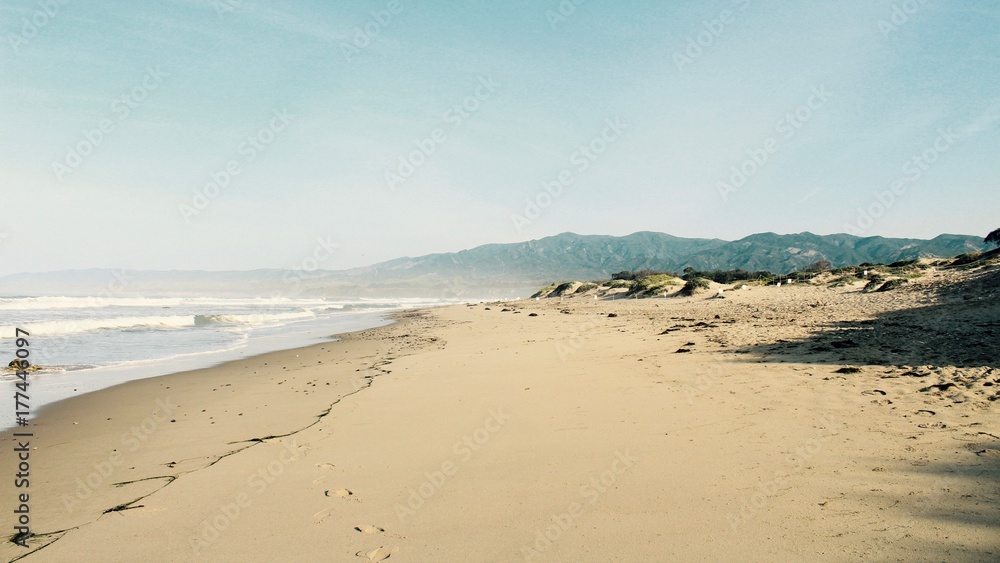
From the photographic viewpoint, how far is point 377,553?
2949 millimetres

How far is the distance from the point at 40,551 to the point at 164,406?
489 cm

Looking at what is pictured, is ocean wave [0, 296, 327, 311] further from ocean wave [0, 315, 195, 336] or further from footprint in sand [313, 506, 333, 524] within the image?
footprint in sand [313, 506, 333, 524]

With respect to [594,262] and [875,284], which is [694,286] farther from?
[594,262]

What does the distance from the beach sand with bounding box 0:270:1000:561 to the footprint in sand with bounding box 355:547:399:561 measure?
12mm

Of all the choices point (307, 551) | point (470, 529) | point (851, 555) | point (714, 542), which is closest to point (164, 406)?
point (307, 551)

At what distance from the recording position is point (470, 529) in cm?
320

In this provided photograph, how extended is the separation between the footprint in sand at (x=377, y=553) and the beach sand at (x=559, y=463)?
12 mm

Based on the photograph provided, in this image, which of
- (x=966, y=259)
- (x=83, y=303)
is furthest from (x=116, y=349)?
(x=83, y=303)

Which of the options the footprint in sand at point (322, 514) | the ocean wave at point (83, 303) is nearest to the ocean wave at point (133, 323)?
the ocean wave at point (83, 303)

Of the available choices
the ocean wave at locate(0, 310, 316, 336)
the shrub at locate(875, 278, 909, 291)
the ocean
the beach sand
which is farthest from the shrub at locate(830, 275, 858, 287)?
the ocean wave at locate(0, 310, 316, 336)

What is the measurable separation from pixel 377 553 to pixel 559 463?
1807mm

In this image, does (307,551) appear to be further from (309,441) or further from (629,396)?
(629,396)

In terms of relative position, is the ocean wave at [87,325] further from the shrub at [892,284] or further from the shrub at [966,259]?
the shrub at [966,259]

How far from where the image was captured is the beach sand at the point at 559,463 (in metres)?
2.96
